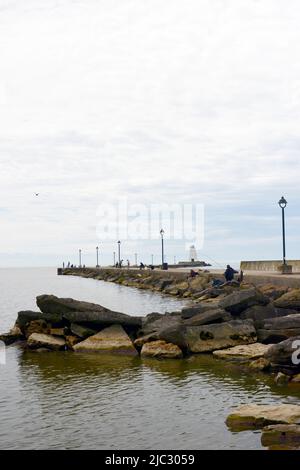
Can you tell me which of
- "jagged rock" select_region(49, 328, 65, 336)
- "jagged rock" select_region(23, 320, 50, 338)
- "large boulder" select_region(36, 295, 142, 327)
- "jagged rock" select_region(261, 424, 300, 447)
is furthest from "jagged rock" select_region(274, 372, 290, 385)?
"jagged rock" select_region(23, 320, 50, 338)

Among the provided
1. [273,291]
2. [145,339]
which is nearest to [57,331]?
[145,339]

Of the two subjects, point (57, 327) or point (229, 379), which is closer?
point (229, 379)

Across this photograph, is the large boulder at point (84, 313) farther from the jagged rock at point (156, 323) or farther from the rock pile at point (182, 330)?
the jagged rock at point (156, 323)

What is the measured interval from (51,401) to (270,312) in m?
11.9

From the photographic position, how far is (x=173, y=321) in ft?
80.3

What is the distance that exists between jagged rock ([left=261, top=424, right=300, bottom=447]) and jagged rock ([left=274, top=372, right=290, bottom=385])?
4981mm

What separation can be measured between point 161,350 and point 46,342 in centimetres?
543

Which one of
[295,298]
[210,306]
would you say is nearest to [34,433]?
[210,306]

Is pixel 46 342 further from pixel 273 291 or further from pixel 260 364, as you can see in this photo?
pixel 273 291

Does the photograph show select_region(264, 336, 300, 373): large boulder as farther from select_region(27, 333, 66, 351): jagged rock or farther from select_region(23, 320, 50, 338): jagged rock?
select_region(23, 320, 50, 338): jagged rock

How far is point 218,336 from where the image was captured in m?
21.9

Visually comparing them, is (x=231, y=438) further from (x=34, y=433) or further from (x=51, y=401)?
(x=51, y=401)

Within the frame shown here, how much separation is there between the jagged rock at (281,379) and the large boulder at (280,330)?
13.1 feet

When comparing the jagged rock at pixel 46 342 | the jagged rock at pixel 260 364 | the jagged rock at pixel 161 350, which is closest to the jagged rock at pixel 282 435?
the jagged rock at pixel 260 364
